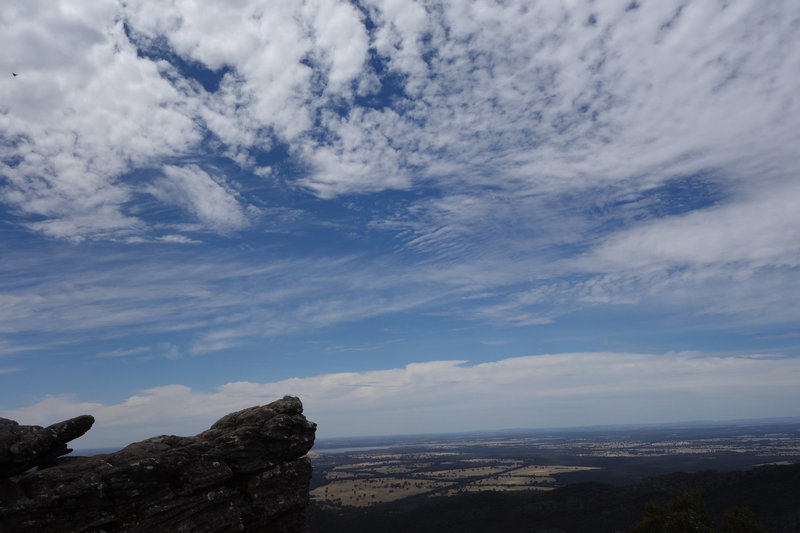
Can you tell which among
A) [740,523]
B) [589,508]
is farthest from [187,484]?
[589,508]

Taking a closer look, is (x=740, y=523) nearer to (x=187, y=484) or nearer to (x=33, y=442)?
(x=187, y=484)

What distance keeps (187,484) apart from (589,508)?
176990mm

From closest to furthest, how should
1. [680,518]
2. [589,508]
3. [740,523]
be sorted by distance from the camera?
[740,523] < [680,518] < [589,508]

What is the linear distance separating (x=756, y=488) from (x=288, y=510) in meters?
185

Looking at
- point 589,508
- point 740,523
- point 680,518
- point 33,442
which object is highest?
point 33,442

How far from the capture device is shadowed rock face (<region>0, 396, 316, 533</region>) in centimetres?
2530

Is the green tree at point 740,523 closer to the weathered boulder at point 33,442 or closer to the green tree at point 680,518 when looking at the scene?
the green tree at point 680,518

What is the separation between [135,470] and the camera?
91.4ft

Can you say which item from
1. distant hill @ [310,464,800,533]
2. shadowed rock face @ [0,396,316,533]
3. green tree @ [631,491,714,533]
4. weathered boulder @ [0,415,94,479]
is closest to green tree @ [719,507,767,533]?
green tree @ [631,491,714,533]

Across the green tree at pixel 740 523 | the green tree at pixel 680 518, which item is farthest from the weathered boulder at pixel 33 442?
the green tree at pixel 740 523

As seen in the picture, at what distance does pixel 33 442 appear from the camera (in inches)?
1014

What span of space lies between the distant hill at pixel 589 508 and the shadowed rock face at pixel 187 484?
14468 centimetres

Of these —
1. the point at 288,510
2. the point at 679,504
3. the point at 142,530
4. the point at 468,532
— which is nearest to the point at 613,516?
the point at 468,532

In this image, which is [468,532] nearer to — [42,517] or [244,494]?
[244,494]
